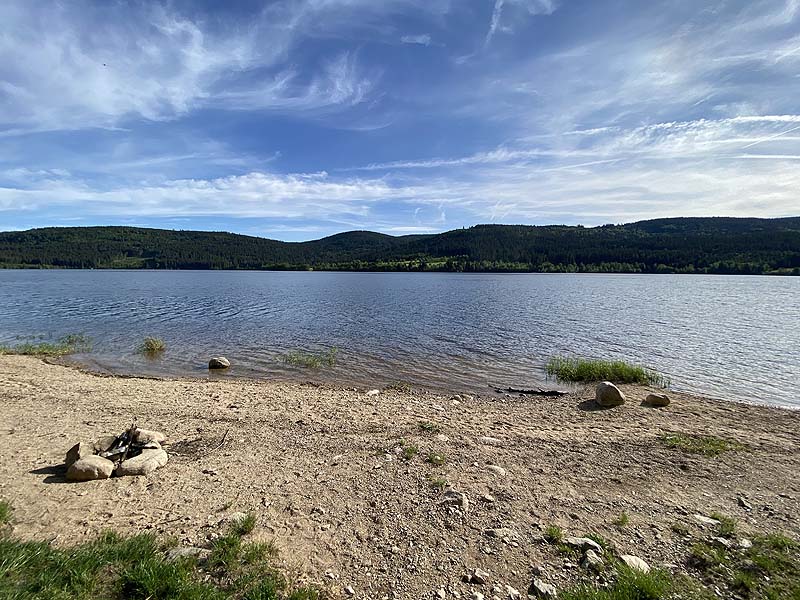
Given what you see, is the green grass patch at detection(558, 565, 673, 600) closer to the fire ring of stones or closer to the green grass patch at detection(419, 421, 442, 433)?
the green grass patch at detection(419, 421, 442, 433)

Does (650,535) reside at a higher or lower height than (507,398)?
higher

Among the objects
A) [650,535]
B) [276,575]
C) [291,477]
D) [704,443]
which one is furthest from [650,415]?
[276,575]

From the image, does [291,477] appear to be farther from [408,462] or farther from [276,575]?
[276,575]

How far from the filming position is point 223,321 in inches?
1487

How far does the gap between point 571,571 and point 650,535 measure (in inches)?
73.5

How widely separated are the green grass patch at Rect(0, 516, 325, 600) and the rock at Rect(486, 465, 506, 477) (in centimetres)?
494

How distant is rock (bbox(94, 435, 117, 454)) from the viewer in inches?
350

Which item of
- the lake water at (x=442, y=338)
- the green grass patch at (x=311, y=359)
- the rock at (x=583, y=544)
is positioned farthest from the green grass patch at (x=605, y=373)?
the rock at (x=583, y=544)

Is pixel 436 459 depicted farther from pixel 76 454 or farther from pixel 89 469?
pixel 76 454

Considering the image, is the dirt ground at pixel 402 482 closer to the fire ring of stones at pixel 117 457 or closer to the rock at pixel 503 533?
the rock at pixel 503 533

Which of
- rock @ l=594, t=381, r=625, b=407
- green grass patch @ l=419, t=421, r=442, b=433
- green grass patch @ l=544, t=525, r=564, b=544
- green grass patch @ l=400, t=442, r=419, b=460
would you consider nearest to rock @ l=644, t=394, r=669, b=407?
rock @ l=594, t=381, r=625, b=407

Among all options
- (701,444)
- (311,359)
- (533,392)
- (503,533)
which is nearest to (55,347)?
(311,359)

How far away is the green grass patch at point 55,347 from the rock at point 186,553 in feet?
82.0

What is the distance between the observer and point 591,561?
18.5 ft
